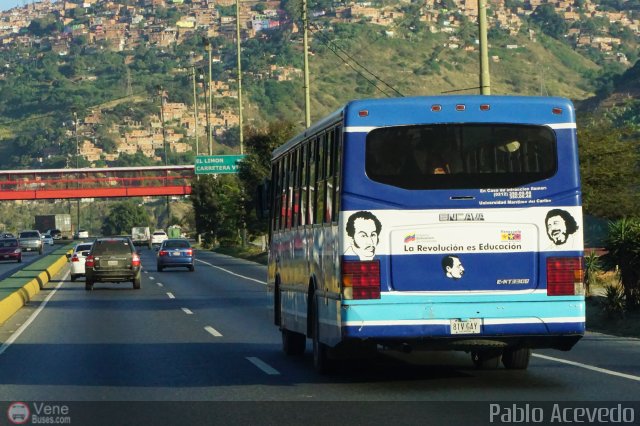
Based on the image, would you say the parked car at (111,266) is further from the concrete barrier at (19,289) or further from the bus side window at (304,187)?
the bus side window at (304,187)

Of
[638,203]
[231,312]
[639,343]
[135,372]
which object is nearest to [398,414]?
[135,372]

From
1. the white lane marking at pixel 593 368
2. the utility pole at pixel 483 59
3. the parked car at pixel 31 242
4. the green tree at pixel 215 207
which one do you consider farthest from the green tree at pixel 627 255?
the parked car at pixel 31 242

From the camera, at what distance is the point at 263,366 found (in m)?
17.2

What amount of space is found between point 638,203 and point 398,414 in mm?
28572

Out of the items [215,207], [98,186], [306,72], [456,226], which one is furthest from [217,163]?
[98,186]

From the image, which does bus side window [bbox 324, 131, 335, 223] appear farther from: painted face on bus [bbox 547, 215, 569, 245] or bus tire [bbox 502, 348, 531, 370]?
bus tire [bbox 502, 348, 531, 370]

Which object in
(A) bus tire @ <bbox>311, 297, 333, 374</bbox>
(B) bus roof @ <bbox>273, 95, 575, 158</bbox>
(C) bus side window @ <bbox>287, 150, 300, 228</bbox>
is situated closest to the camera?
(B) bus roof @ <bbox>273, 95, 575, 158</bbox>

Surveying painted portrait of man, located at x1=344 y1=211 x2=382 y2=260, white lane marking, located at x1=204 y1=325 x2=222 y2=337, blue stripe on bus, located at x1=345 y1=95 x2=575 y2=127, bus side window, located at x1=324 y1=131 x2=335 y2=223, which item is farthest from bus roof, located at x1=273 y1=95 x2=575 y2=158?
white lane marking, located at x1=204 y1=325 x2=222 y2=337

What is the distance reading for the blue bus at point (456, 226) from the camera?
1386 centimetres

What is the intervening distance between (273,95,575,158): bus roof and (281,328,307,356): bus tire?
509 cm

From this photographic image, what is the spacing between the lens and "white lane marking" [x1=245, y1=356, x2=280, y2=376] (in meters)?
16.4

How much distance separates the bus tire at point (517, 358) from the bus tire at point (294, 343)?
3.59 metres

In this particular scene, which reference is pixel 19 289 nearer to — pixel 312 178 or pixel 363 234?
pixel 312 178

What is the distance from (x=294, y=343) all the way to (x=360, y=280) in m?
5.06
